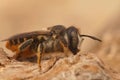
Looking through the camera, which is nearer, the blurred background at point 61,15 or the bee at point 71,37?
the bee at point 71,37

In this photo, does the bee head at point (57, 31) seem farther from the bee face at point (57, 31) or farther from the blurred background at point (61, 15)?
the blurred background at point (61, 15)

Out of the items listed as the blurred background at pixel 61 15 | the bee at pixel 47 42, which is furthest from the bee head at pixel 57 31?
the blurred background at pixel 61 15

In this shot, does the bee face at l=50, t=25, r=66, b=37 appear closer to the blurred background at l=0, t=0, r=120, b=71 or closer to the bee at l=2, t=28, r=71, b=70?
the bee at l=2, t=28, r=71, b=70

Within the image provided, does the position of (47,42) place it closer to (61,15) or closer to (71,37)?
(71,37)

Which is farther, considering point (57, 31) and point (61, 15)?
point (61, 15)

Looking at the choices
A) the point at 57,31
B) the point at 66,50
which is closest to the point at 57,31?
the point at 57,31

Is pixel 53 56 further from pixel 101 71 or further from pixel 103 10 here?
pixel 103 10

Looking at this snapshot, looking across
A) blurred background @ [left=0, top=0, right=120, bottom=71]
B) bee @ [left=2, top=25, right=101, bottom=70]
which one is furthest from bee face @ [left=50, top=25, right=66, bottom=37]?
blurred background @ [left=0, top=0, right=120, bottom=71]
